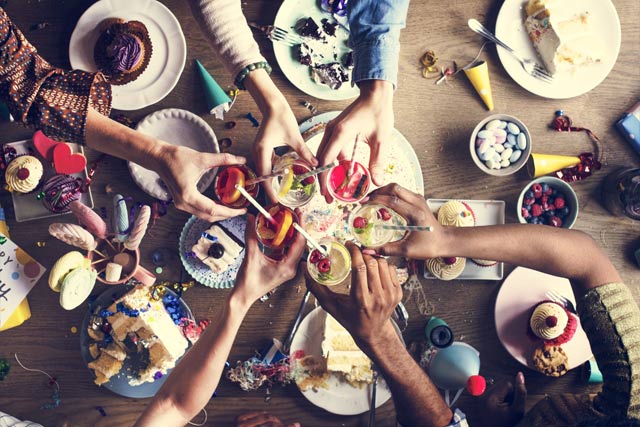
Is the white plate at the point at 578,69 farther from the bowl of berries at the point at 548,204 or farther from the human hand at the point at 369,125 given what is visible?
the human hand at the point at 369,125

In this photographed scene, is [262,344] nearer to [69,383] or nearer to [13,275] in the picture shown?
[69,383]

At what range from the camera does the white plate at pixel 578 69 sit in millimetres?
1870

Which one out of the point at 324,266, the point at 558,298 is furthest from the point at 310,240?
the point at 558,298

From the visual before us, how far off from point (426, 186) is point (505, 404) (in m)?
0.80

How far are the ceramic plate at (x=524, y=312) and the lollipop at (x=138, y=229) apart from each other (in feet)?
4.05

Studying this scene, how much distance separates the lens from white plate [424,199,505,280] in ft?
6.15

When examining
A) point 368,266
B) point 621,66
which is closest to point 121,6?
point 368,266

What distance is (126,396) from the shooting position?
187 cm

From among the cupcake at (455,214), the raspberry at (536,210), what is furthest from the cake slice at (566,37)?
the cupcake at (455,214)

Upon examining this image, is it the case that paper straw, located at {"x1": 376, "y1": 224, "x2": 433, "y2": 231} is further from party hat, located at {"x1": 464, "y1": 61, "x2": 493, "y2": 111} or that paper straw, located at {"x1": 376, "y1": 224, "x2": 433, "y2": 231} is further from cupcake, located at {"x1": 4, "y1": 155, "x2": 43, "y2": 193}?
cupcake, located at {"x1": 4, "y1": 155, "x2": 43, "y2": 193}

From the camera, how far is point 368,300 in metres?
1.53

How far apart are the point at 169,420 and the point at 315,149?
3.18 feet

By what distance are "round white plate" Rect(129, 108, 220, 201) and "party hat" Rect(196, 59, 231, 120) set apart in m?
0.07

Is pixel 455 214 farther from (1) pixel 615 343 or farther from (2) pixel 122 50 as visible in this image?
(2) pixel 122 50
